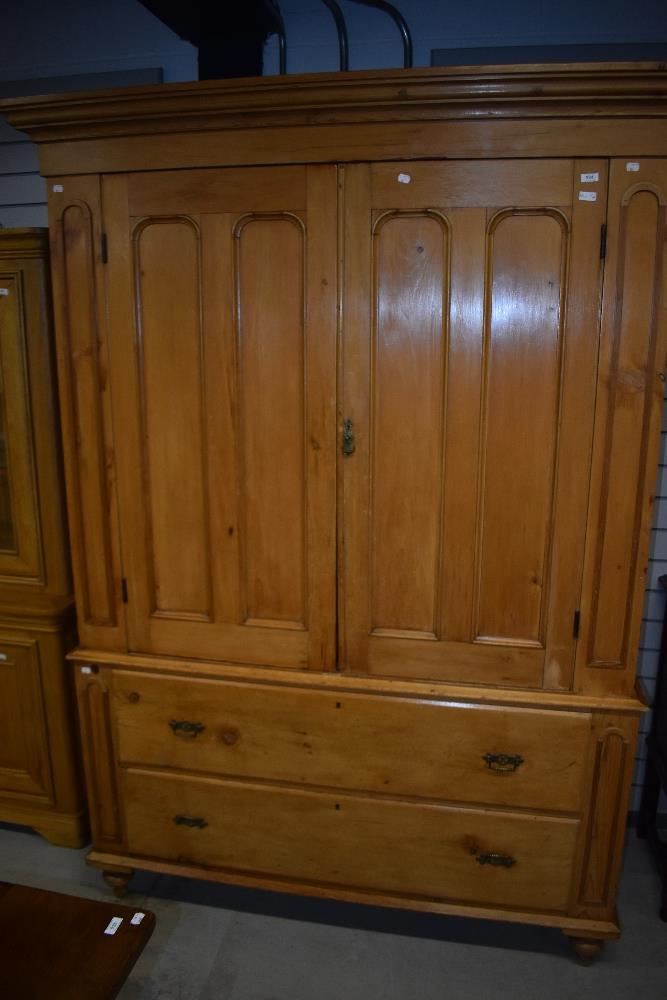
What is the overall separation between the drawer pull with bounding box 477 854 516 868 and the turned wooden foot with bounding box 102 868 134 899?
119 centimetres

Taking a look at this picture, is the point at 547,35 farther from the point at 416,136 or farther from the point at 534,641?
the point at 534,641

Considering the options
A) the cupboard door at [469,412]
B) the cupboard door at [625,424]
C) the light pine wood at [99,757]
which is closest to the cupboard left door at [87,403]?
the light pine wood at [99,757]

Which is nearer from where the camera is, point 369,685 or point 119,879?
point 369,685

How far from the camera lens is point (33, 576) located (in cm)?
240

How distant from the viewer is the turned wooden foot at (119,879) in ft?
7.49

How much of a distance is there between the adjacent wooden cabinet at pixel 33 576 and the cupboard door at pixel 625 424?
173 cm

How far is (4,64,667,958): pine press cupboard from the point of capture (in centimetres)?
170

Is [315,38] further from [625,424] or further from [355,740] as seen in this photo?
[355,740]

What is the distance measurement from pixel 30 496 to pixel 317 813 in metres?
1.44

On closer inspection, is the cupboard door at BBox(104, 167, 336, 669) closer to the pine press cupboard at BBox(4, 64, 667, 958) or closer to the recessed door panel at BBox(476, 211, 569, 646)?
the pine press cupboard at BBox(4, 64, 667, 958)

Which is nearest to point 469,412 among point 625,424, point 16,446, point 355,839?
point 625,424

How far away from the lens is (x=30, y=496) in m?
2.32

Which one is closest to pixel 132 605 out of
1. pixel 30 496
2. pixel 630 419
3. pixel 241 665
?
pixel 241 665

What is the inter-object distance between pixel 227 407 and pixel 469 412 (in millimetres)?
689
